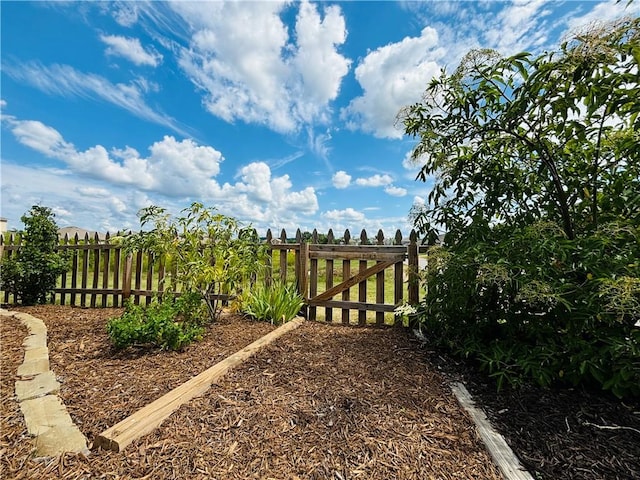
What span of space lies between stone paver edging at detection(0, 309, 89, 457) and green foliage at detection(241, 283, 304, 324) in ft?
6.54

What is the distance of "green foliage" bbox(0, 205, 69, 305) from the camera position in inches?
202

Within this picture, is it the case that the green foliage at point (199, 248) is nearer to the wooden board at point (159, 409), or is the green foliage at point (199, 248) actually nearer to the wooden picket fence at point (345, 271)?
the wooden picket fence at point (345, 271)

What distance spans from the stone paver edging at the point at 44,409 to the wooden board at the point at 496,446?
2018 mm

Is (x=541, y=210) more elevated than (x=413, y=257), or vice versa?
(x=541, y=210)

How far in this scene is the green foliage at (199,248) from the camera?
3.59m

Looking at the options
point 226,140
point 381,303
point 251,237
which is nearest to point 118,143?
point 226,140

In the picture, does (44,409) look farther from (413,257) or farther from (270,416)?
(413,257)

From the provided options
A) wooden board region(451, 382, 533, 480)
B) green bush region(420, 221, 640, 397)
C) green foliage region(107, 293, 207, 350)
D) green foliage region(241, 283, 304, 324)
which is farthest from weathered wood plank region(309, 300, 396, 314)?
wooden board region(451, 382, 533, 480)

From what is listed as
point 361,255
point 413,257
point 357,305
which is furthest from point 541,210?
point 357,305

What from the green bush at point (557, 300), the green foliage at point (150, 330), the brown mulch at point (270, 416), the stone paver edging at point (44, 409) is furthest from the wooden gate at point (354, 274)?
the stone paver edging at point (44, 409)

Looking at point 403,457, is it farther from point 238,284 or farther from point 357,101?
point 357,101

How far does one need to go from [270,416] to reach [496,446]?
4.07 feet

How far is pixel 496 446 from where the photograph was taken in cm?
156

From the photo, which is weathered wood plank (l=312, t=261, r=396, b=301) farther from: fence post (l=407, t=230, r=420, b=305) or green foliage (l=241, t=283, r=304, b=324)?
green foliage (l=241, t=283, r=304, b=324)
